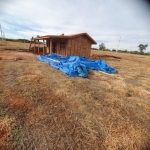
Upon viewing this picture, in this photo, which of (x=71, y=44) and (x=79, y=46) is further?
(x=79, y=46)

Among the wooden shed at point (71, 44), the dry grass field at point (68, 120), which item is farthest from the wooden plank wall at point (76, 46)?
the dry grass field at point (68, 120)

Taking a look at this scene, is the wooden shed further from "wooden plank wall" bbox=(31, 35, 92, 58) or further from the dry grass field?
the dry grass field

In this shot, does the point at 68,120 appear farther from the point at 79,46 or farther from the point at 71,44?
the point at 79,46

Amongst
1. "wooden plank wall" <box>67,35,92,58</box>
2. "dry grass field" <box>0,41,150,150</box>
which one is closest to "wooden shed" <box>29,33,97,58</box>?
"wooden plank wall" <box>67,35,92,58</box>

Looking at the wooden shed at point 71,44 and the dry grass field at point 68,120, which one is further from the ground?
the wooden shed at point 71,44

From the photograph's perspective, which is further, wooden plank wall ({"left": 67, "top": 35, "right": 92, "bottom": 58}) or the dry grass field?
wooden plank wall ({"left": 67, "top": 35, "right": 92, "bottom": 58})

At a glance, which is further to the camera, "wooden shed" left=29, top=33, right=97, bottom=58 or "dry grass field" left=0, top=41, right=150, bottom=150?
"wooden shed" left=29, top=33, right=97, bottom=58

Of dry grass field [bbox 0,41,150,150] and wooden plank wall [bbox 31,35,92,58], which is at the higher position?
wooden plank wall [bbox 31,35,92,58]

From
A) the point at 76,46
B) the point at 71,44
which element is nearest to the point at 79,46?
the point at 76,46

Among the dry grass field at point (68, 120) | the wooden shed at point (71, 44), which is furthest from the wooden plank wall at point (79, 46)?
the dry grass field at point (68, 120)

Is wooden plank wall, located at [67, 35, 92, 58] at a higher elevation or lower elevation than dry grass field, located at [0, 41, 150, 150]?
higher

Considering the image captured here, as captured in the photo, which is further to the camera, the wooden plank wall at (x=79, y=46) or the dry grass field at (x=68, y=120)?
the wooden plank wall at (x=79, y=46)

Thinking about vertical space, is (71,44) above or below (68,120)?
above

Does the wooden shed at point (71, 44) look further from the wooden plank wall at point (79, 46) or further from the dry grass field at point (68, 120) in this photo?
the dry grass field at point (68, 120)
